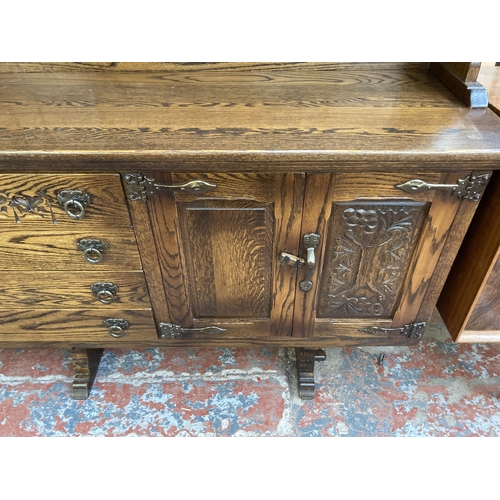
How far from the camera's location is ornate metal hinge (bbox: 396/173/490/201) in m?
0.86

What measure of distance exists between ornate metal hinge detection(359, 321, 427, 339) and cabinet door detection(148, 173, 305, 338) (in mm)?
237

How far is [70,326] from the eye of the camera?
1163 millimetres

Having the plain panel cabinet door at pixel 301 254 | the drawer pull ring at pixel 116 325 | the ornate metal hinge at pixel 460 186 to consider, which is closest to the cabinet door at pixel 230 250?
the plain panel cabinet door at pixel 301 254

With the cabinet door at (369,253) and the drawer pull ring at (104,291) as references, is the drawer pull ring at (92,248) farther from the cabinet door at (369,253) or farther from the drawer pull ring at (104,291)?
the cabinet door at (369,253)

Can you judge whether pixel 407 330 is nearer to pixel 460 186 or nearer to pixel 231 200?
pixel 460 186

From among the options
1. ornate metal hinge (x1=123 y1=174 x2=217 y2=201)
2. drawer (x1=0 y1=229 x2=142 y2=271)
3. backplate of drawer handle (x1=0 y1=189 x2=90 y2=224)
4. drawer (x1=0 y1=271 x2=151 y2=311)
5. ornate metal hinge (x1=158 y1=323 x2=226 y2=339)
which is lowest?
ornate metal hinge (x1=158 y1=323 x2=226 y2=339)

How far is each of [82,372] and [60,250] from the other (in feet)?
1.84

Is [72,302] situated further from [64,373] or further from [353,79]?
[353,79]

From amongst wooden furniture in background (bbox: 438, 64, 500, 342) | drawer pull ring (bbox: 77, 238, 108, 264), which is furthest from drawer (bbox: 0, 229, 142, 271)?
wooden furniture in background (bbox: 438, 64, 500, 342)

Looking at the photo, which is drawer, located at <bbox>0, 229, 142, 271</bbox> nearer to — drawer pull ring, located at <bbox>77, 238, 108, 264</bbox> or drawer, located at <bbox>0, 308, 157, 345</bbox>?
drawer pull ring, located at <bbox>77, 238, 108, 264</bbox>

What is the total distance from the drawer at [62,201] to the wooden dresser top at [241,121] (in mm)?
38

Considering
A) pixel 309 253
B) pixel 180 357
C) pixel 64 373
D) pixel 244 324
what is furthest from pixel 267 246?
pixel 64 373

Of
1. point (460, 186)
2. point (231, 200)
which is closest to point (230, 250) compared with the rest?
point (231, 200)

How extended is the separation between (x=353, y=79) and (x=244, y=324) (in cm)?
72
